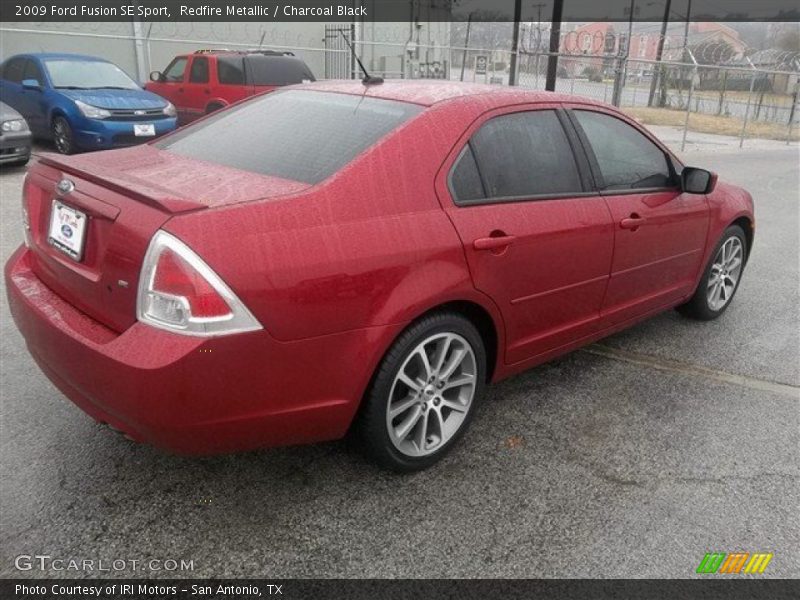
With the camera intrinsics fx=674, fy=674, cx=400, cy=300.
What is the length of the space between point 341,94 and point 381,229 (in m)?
1.06

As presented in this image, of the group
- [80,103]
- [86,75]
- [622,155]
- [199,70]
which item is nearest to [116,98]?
[80,103]

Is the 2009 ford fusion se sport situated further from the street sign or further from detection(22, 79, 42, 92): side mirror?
the street sign

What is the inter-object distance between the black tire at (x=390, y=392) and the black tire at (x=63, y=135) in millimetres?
8749

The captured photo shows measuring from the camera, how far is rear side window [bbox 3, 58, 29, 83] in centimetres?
1062

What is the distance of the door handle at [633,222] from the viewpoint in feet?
11.4

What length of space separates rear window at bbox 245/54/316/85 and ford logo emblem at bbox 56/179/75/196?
9746 mm

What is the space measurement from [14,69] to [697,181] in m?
10.9

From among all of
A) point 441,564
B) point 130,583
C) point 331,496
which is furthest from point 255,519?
point 441,564

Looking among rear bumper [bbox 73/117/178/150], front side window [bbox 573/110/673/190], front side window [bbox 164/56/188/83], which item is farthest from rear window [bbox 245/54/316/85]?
front side window [bbox 573/110/673/190]

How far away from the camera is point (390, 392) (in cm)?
260

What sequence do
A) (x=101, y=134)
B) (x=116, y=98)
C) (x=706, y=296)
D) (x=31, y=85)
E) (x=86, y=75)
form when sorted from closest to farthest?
(x=706, y=296)
(x=101, y=134)
(x=116, y=98)
(x=31, y=85)
(x=86, y=75)

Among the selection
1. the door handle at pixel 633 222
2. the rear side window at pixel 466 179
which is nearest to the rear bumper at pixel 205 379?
the rear side window at pixel 466 179

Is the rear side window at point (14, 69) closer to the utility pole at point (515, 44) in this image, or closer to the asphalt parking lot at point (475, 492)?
the asphalt parking lot at point (475, 492)

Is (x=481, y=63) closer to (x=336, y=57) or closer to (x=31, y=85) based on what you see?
(x=336, y=57)
